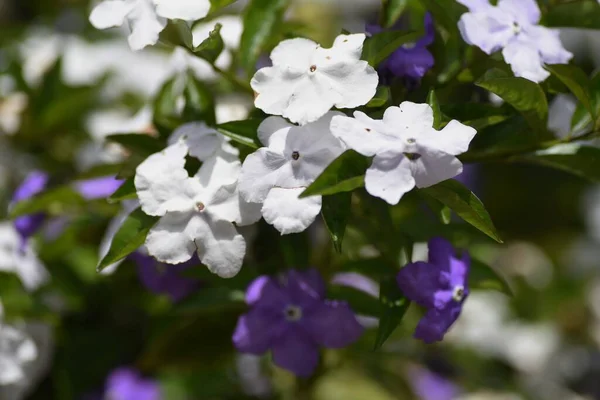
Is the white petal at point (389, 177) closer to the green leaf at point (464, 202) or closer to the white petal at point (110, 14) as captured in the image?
the green leaf at point (464, 202)

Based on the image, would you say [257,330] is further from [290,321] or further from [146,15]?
[146,15]

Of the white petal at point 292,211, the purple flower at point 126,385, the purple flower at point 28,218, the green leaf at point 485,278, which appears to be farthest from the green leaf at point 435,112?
the purple flower at point 126,385

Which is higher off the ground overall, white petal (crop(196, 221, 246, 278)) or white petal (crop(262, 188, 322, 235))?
white petal (crop(262, 188, 322, 235))

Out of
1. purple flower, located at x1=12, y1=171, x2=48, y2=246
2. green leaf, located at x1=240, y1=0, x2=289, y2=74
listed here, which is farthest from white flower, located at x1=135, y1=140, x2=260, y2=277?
purple flower, located at x1=12, y1=171, x2=48, y2=246

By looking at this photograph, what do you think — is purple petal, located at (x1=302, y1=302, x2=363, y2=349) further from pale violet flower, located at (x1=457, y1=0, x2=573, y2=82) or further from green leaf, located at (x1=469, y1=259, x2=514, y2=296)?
pale violet flower, located at (x1=457, y1=0, x2=573, y2=82)

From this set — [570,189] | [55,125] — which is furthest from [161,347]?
[570,189]

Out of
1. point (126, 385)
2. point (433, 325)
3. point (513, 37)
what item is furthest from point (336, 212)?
point (126, 385)
